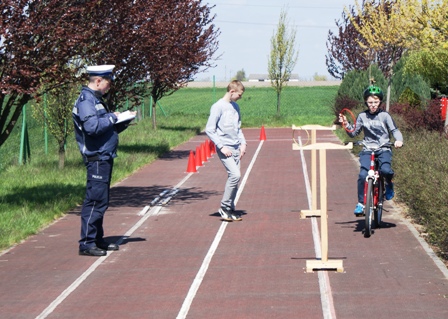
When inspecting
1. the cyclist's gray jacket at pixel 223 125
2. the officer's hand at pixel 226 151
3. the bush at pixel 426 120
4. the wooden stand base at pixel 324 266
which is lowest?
the wooden stand base at pixel 324 266

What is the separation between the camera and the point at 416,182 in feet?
42.8

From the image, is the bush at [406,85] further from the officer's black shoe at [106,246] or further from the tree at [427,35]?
the officer's black shoe at [106,246]

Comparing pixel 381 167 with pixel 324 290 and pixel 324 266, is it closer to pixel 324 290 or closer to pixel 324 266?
pixel 324 266

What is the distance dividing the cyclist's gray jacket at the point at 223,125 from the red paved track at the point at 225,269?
114 centimetres

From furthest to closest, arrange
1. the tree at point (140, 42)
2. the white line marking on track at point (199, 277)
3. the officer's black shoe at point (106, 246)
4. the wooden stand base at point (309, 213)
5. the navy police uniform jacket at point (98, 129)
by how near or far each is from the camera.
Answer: the tree at point (140, 42), the wooden stand base at point (309, 213), the officer's black shoe at point (106, 246), the navy police uniform jacket at point (98, 129), the white line marking on track at point (199, 277)

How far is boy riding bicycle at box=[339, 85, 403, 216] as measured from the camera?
41.9ft

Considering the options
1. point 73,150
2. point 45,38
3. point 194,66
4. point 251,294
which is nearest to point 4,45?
point 45,38

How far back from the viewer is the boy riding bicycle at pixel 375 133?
12758 mm

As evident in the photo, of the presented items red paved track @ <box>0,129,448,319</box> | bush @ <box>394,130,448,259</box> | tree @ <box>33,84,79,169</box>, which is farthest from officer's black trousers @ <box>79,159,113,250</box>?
tree @ <box>33,84,79,169</box>

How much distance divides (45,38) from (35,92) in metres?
0.86

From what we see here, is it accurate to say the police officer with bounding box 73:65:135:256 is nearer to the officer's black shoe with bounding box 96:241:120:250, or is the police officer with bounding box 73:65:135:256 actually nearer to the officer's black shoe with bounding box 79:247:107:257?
the officer's black shoe with bounding box 79:247:107:257

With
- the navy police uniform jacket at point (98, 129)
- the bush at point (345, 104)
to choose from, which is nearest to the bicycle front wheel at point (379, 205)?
the navy police uniform jacket at point (98, 129)

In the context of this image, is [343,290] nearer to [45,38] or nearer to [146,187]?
[45,38]

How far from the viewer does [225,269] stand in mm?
10273
